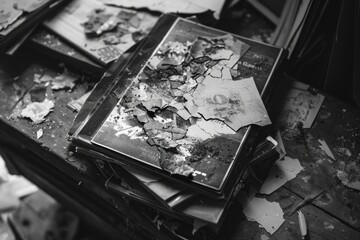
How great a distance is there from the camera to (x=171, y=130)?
108cm

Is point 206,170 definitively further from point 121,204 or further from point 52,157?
point 52,157

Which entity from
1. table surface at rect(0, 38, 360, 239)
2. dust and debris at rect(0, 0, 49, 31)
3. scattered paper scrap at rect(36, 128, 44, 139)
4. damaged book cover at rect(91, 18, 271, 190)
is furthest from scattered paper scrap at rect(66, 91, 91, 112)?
dust and debris at rect(0, 0, 49, 31)

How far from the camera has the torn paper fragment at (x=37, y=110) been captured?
130 centimetres

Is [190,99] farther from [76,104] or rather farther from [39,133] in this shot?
[39,133]

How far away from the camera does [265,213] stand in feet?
3.57

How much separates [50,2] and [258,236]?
1242mm

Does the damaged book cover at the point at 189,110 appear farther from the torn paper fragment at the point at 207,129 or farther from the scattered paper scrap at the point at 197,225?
the scattered paper scrap at the point at 197,225

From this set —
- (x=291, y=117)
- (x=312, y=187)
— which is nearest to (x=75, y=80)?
(x=291, y=117)

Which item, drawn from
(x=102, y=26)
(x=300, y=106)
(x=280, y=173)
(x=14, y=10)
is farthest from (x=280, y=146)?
(x=14, y=10)

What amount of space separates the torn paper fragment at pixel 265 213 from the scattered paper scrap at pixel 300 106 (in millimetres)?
322

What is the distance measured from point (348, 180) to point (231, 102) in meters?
0.47

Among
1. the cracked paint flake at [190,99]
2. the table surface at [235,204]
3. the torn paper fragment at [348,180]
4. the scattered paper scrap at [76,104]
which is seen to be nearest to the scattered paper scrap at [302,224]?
the table surface at [235,204]

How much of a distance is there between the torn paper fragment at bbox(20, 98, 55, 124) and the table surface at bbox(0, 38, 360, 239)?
0.8 inches

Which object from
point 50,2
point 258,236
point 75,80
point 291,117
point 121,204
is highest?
point 50,2
